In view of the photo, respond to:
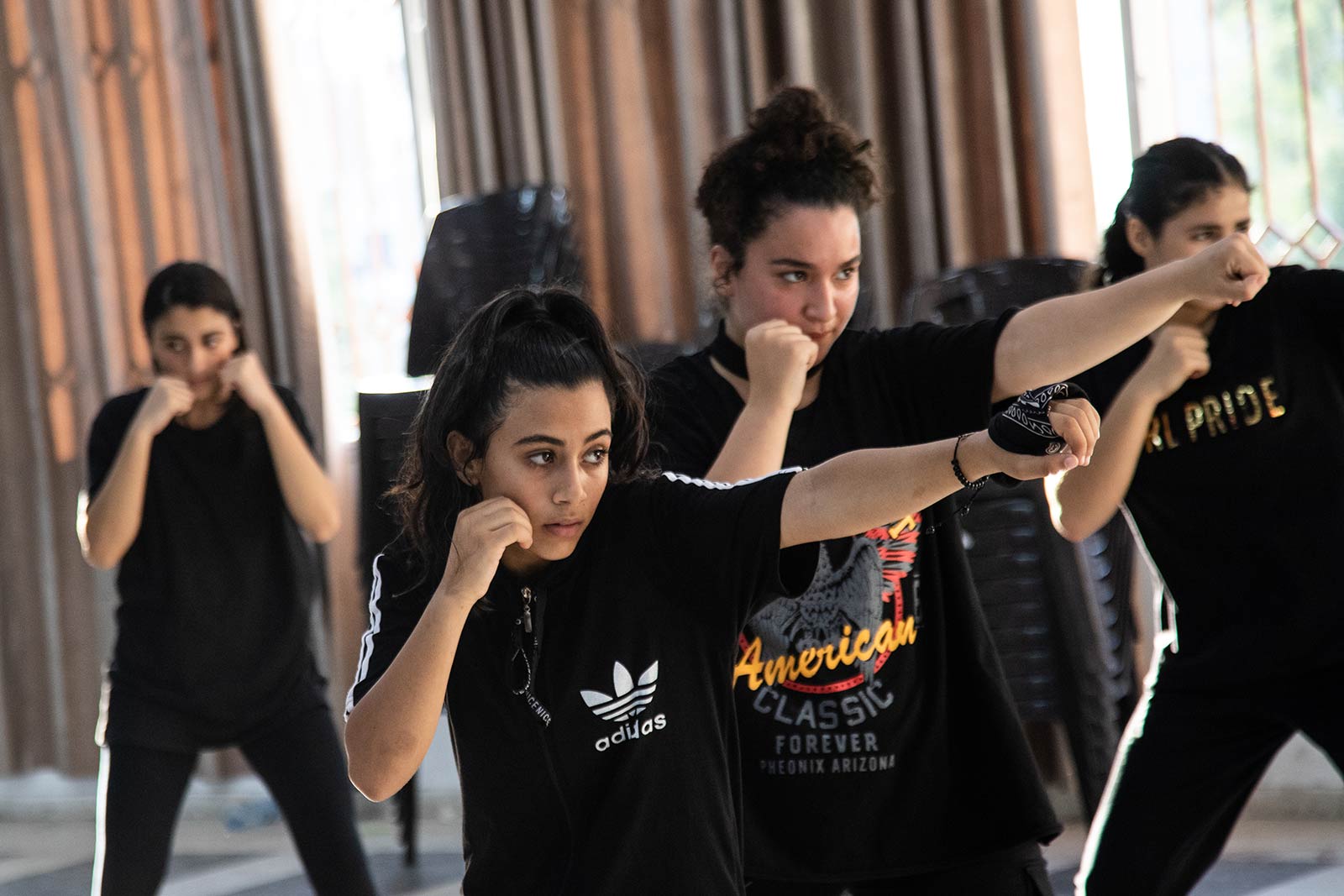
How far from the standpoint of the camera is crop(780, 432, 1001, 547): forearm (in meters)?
1.38

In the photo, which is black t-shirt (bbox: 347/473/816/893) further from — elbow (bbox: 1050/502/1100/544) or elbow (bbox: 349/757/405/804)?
elbow (bbox: 1050/502/1100/544)

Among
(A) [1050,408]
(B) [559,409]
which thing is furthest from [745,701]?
(A) [1050,408]

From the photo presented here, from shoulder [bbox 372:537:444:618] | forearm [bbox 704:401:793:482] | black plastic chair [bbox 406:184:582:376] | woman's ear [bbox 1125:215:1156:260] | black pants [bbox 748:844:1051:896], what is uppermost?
black plastic chair [bbox 406:184:582:376]

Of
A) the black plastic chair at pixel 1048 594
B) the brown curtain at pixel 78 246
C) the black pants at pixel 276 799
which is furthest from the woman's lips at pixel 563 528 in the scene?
the brown curtain at pixel 78 246

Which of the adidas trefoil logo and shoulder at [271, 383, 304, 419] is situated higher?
shoulder at [271, 383, 304, 419]

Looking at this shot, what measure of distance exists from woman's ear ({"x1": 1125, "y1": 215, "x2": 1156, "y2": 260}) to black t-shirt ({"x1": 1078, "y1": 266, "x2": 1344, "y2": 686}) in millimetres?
153

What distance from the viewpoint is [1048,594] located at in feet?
10.4

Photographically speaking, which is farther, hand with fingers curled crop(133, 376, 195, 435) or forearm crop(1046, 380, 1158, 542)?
hand with fingers curled crop(133, 376, 195, 435)

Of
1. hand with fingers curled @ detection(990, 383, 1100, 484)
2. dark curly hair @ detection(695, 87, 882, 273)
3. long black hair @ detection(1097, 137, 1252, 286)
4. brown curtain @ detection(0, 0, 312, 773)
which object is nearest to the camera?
hand with fingers curled @ detection(990, 383, 1100, 484)

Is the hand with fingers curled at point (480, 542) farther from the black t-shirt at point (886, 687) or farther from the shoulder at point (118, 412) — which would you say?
the shoulder at point (118, 412)

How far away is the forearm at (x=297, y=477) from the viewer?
2.80 meters

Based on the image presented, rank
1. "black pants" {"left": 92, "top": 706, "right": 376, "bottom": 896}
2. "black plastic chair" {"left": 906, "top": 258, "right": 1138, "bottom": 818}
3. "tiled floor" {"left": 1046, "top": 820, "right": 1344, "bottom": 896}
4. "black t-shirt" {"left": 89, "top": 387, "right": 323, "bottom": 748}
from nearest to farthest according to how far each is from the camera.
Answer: "black pants" {"left": 92, "top": 706, "right": 376, "bottom": 896} < "black t-shirt" {"left": 89, "top": 387, "right": 323, "bottom": 748} < "tiled floor" {"left": 1046, "top": 820, "right": 1344, "bottom": 896} < "black plastic chair" {"left": 906, "top": 258, "right": 1138, "bottom": 818}

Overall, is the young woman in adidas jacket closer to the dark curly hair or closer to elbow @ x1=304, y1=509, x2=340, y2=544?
the dark curly hair

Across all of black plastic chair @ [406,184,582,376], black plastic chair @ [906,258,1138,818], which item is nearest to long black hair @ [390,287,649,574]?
black plastic chair @ [906,258,1138,818]
